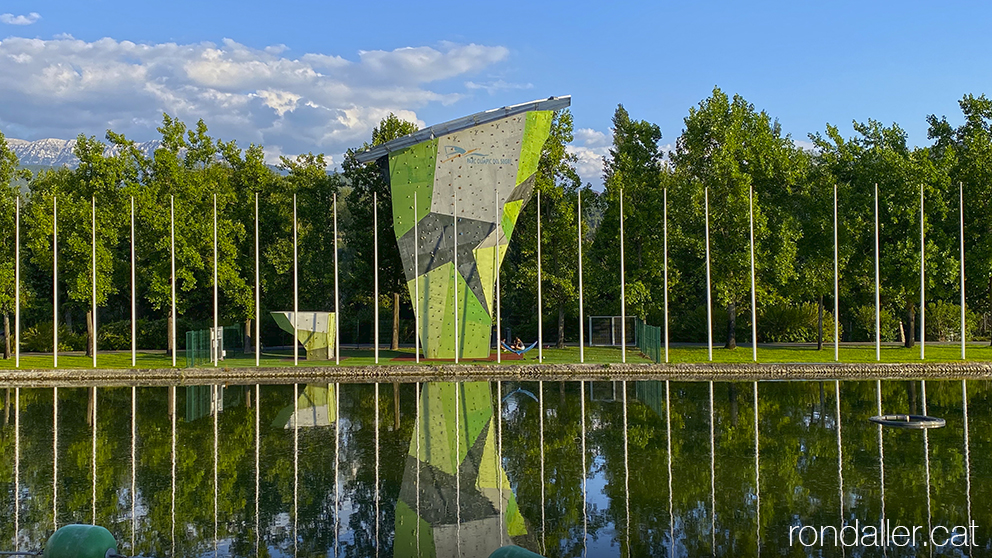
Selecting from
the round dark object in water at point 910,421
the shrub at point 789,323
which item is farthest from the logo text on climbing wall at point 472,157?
the round dark object in water at point 910,421

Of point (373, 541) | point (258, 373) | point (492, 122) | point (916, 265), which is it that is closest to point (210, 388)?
point (258, 373)

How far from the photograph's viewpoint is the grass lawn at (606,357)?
36531 mm

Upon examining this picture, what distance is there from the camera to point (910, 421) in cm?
2097

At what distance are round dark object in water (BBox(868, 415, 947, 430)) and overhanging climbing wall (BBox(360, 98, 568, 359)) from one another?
747 inches

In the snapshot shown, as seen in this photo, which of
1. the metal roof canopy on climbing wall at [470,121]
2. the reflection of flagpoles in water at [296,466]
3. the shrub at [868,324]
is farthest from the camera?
the shrub at [868,324]

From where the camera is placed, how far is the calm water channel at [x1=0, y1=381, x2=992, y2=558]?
12.1 metres

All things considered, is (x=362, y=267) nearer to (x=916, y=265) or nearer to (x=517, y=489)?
(x=916, y=265)

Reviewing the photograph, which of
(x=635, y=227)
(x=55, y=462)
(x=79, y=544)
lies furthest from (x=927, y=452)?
(x=635, y=227)

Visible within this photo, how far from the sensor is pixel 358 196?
4638 centimetres

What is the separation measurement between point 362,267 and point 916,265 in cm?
2672

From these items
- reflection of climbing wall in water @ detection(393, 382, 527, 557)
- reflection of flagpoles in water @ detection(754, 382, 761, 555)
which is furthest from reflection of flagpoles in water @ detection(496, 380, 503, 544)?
reflection of flagpoles in water @ detection(754, 382, 761, 555)

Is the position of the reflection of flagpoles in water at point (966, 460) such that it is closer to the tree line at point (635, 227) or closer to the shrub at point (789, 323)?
the tree line at point (635, 227)
